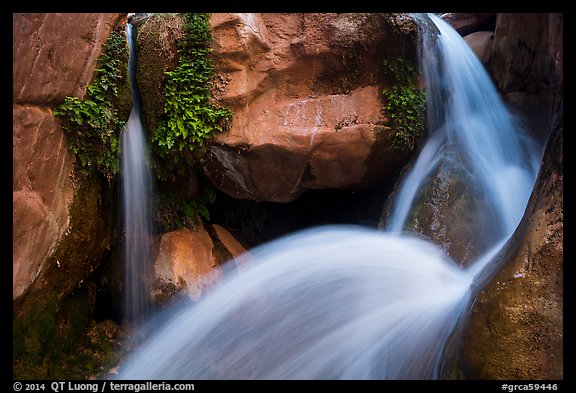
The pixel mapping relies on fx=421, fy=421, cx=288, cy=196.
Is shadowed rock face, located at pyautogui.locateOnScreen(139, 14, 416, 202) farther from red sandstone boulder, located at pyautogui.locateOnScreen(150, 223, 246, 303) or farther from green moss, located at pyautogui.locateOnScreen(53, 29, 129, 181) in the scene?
red sandstone boulder, located at pyautogui.locateOnScreen(150, 223, 246, 303)

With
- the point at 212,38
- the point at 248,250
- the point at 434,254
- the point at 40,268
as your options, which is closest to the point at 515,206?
the point at 434,254

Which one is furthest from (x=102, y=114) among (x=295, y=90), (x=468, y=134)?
(x=468, y=134)

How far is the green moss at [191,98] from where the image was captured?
548 cm

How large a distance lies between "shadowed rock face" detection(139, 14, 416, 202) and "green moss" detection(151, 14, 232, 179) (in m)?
0.13

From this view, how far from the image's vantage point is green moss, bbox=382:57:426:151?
599 cm

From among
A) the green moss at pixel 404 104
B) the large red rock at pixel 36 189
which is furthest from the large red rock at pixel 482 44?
the large red rock at pixel 36 189

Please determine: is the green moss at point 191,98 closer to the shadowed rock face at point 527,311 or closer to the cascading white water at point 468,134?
the cascading white water at point 468,134

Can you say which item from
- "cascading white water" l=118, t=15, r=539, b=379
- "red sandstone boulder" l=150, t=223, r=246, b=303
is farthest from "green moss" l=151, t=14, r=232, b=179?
"cascading white water" l=118, t=15, r=539, b=379

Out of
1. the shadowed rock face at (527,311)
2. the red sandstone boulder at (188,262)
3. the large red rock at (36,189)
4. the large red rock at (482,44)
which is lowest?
the red sandstone boulder at (188,262)

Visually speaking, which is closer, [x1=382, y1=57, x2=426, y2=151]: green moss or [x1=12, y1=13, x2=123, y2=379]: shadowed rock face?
[x1=12, y1=13, x2=123, y2=379]: shadowed rock face

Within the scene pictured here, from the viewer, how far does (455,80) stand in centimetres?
646

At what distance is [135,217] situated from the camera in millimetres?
5508

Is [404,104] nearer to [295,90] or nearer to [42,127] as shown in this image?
[295,90]

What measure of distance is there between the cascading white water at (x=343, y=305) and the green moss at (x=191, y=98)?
1.86m
